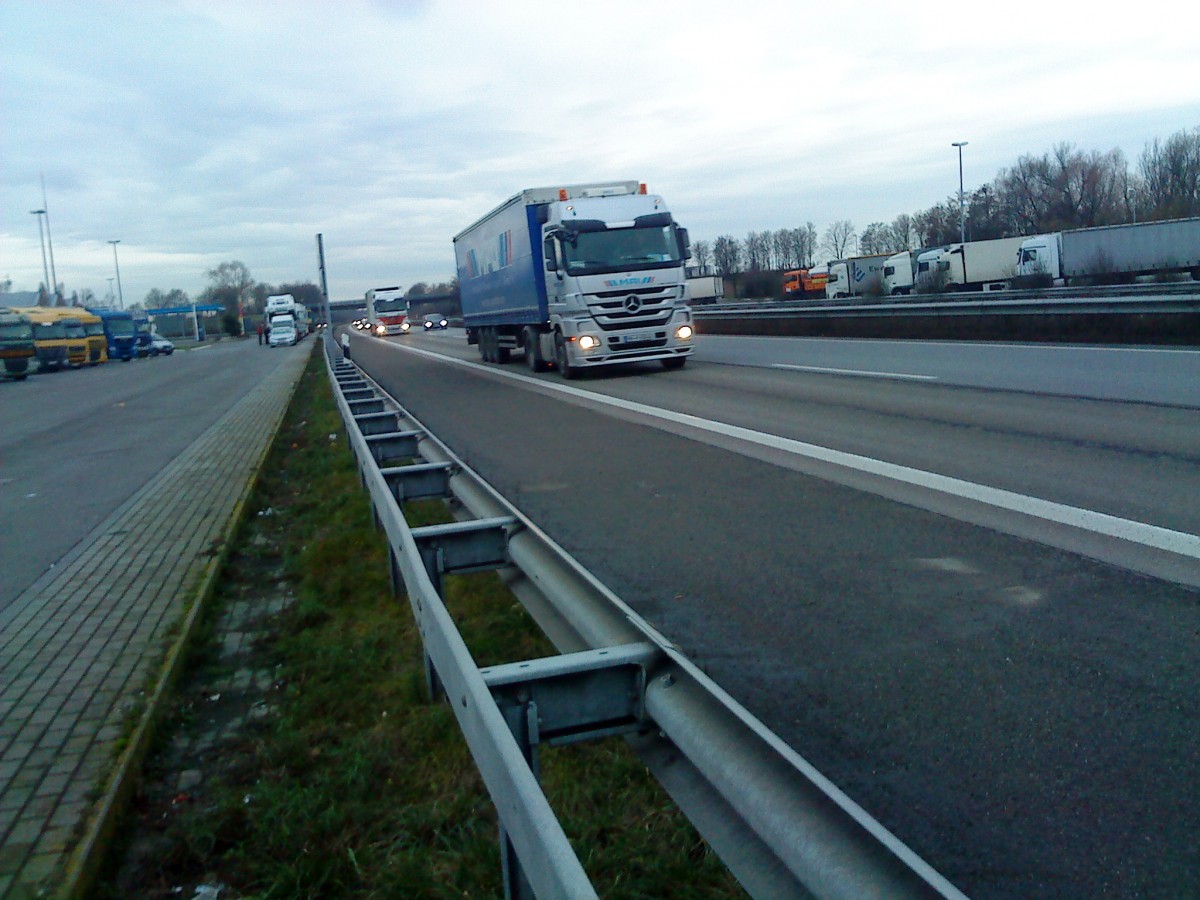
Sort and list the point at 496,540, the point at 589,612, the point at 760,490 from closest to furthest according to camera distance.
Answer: the point at 589,612
the point at 496,540
the point at 760,490

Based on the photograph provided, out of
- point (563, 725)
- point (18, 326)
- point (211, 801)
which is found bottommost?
point (211, 801)

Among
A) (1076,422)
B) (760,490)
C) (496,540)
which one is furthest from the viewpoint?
(1076,422)

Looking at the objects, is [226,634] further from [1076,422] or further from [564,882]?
[1076,422]

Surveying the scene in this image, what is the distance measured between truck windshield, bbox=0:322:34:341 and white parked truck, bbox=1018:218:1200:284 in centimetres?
4774

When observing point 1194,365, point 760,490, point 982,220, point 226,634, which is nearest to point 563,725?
point 226,634

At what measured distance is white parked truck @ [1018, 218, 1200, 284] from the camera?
140ft

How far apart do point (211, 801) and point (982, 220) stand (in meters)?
84.2

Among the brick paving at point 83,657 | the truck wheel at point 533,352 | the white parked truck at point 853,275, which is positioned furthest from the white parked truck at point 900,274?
the brick paving at point 83,657

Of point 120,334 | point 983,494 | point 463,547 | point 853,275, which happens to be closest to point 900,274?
point 853,275

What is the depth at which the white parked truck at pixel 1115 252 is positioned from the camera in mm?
42531

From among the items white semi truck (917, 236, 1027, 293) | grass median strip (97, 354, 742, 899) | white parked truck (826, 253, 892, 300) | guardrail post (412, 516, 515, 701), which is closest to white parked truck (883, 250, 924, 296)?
white semi truck (917, 236, 1027, 293)

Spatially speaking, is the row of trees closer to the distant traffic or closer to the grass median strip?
the distant traffic

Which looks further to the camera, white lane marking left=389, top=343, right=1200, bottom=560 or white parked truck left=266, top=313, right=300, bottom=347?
white parked truck left=266, top=313, right=300, bottom=347

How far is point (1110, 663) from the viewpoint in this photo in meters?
4.49
